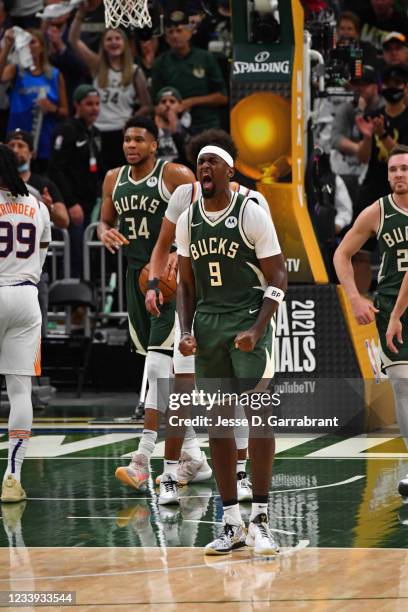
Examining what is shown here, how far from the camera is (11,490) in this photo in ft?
29.4

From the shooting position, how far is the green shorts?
24.0 feet

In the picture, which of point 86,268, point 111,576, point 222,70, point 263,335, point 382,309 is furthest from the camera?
point 222,70

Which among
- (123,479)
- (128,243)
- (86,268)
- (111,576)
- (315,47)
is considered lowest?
(111,576)

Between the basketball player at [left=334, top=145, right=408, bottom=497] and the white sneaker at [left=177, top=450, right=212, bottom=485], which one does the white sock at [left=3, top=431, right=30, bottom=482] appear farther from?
the basketball player at [left=334, top=145, right=408, bottom=497]

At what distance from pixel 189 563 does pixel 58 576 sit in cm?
70

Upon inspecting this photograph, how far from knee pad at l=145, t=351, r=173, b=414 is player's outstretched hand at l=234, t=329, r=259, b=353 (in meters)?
2.28

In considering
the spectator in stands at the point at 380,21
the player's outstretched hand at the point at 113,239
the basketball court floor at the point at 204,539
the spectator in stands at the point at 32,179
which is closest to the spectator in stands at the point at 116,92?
the spectator in stands at the point at 32,179

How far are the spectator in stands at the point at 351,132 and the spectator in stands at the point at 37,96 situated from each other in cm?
334

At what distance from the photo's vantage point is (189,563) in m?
7.02

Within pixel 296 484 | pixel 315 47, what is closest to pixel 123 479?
pixel 296 484

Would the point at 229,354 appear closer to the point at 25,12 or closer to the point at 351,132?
the point at 351,132

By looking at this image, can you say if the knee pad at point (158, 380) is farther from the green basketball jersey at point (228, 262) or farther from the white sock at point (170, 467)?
the green basketball jersey at point (228, 262)

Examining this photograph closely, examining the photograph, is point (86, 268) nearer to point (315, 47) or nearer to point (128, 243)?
point (315, 47)

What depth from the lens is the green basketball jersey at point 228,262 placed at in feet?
24.2
